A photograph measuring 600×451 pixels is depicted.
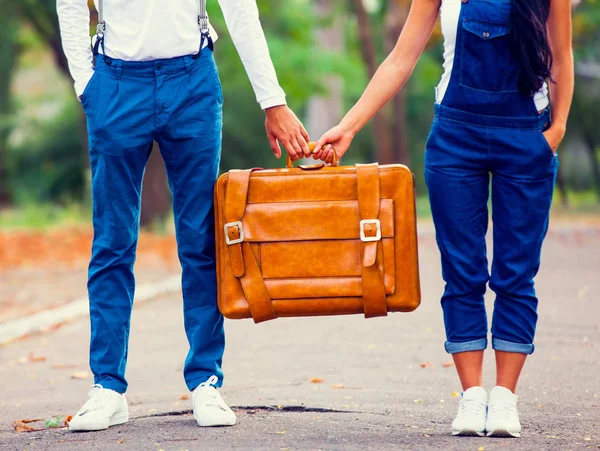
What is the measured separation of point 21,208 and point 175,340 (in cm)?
1803

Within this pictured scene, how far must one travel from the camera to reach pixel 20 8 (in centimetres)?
1750

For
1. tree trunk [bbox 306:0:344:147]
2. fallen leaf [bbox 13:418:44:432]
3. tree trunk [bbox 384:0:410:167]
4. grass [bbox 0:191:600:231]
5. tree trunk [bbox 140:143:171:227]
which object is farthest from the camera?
tree trunk [bbox 306:0:344:147]

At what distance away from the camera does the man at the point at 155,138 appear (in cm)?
414

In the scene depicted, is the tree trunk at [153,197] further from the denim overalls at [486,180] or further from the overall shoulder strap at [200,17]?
the denim overalls at [486,180]

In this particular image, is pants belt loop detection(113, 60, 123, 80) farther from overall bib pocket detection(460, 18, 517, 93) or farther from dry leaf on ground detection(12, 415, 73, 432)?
dry leaf on ground detection(12, 415, 73, 432)

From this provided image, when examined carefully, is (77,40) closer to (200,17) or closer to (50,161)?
(200,17)

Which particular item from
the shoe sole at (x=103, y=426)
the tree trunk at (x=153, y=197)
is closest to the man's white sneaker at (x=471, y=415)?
the shoe sole at (x=103, y=426)

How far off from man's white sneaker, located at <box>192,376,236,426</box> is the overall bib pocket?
5.12ft

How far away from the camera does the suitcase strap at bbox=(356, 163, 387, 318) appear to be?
3979 millimetres

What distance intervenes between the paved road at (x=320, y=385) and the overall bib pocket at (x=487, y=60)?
1318 millimetres

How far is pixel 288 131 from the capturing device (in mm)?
4227

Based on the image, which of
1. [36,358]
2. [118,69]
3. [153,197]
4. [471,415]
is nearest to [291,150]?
[118,69]

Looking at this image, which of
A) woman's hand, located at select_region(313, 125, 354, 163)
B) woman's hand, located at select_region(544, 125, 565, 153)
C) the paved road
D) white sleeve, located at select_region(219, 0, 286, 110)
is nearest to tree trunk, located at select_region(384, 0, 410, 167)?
the paved road

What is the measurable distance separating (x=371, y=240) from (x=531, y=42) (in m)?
0.94
